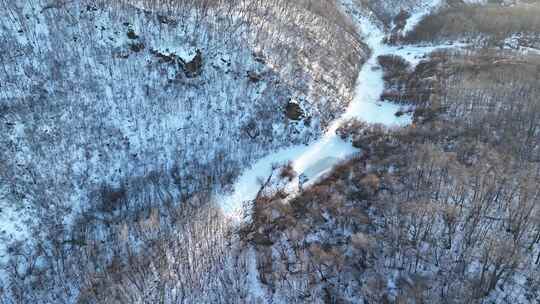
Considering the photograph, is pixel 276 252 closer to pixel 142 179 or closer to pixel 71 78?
pixel 142 179

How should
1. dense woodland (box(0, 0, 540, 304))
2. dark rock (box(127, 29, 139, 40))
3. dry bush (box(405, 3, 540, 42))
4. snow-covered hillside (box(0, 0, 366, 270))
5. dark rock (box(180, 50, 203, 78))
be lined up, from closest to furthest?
dense woodland (box(0, 0, 540, 304)) → snow-covered hillside (box(0, 0, 366, 270)) → dark rock (box(127, 29, 139, 40)) → dark rock (box(180, 50, 203, 78)) → dry bush (box(405, 3, 540, 42))

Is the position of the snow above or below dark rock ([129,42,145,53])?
above

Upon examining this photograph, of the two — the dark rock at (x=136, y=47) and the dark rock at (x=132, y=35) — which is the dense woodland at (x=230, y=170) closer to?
the dark rock at (x=136, y=47)

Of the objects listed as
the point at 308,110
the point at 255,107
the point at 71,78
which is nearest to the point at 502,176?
the point at 308,110

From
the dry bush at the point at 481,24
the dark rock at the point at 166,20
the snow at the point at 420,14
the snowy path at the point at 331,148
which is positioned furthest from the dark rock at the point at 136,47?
the snow at the point at 420,14

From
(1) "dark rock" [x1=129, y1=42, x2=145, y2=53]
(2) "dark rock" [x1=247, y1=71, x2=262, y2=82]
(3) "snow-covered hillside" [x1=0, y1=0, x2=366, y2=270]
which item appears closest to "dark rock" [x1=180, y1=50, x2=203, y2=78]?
(3) "snow-covered hillside" [x1=0, y1=0, x2=366, y2=270]

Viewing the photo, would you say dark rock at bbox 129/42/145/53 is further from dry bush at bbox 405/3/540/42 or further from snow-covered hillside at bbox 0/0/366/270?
dry bush at bbox 405/3/540/42

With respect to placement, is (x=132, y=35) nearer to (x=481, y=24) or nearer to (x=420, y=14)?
(x=481, y=24)
